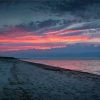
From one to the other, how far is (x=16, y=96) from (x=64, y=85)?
5.76 metres

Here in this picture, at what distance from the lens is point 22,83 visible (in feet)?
78.0

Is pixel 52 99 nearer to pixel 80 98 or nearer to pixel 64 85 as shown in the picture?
pixel 80 98

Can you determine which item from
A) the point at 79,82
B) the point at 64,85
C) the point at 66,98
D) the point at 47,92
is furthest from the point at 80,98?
the point at 79,82

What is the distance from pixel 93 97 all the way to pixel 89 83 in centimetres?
562

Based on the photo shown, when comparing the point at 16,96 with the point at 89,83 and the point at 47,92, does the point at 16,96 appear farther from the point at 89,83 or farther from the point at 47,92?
the point at 89,83

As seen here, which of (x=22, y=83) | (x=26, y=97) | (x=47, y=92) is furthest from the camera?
(x=22, y=83)

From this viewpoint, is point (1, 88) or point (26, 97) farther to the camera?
point (1, 88)

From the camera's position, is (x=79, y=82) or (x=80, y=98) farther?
(x=79, y=82)

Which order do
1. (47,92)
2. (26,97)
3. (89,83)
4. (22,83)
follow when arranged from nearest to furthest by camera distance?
(26,97) → (47,92) → (22,83) → (89,83)

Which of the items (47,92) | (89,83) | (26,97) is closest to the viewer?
(26,97)

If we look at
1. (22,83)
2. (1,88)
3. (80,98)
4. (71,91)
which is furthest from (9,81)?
(80,98)

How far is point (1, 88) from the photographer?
21500 millimetres

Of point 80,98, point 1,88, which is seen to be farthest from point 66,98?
point 1,88

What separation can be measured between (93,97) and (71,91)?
2.13 metres
